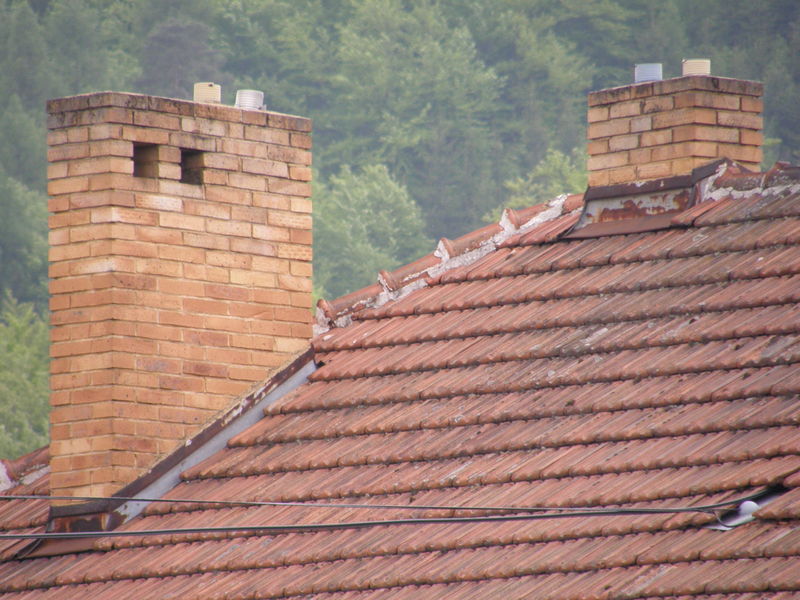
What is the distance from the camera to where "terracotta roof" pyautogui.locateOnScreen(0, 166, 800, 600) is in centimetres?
673

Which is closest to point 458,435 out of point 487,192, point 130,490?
point 130,490

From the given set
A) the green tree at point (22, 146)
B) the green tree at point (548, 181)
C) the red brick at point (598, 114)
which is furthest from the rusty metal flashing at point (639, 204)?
the green tree at point (22, 146)

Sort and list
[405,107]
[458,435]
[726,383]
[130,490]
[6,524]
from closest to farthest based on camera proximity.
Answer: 1. [726,383]
2. [458,435]
3. [130,490]
4. [6,524]
5. [405,107]

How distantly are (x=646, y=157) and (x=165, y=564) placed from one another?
3624 mm

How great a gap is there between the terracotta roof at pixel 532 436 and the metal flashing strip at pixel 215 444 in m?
0.07

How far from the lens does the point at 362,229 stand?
6122 centimetres

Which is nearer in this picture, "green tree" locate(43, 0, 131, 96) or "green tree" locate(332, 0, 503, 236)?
"green tree" locate(332, 0, 503, 236)

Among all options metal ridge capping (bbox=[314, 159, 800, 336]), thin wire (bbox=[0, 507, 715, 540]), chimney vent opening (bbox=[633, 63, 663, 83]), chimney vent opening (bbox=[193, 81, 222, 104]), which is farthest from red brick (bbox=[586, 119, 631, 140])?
thin wire (bbox=[0, 507, 715, 540])

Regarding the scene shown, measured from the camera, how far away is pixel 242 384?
9289 mm

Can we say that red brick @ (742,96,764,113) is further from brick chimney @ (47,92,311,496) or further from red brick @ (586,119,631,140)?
brick chimney @ (47,92,311,496)

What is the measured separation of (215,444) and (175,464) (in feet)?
0.89

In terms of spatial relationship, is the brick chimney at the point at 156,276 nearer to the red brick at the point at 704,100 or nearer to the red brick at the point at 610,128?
the red brick at the point at 610,128

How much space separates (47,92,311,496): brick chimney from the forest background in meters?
49.4

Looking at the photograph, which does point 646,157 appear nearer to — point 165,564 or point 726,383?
point 726,383
